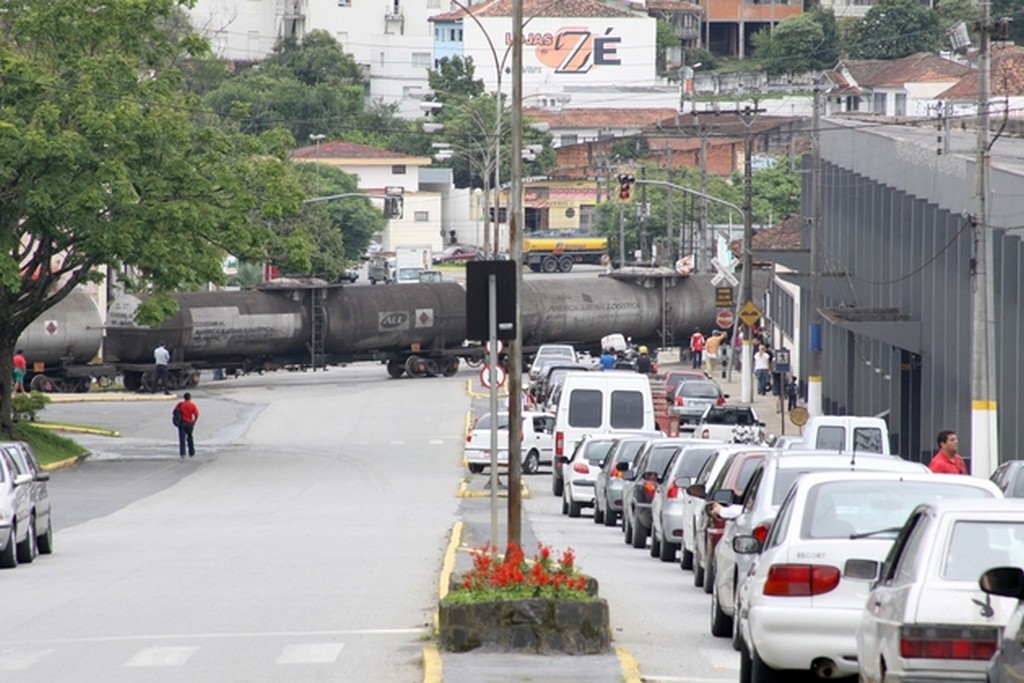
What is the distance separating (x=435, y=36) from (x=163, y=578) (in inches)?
5754

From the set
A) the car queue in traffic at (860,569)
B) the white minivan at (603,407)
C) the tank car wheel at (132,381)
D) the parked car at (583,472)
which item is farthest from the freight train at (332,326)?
the car queue in traffic at (860,569)

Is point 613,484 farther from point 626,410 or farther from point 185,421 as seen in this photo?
point 185,421

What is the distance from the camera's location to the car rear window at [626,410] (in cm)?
3684

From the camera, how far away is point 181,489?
3634 centimetres

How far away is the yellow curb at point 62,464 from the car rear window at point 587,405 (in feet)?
36.0

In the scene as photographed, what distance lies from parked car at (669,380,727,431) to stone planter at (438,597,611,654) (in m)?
36.6

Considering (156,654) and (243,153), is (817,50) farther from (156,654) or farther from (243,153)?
(156,654)

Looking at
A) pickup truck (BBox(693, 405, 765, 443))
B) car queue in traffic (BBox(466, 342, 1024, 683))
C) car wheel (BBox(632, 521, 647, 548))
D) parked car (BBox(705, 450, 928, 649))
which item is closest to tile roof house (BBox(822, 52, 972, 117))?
pickup truck (BBox(693, 405, 765, 443))

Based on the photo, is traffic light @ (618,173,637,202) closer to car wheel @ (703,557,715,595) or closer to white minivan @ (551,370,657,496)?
white minivan @ (551,370,657,496)

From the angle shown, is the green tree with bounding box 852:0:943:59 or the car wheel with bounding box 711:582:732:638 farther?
the green tree with bounding box 852:0:943:59

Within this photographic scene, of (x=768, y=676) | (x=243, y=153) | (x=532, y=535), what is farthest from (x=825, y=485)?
(x=243, y=153)

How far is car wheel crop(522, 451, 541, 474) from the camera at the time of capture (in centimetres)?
4297

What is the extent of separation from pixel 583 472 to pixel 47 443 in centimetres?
1523

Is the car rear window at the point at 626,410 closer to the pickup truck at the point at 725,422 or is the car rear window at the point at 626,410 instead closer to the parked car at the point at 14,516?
the pickup truck at the point at 725,422
